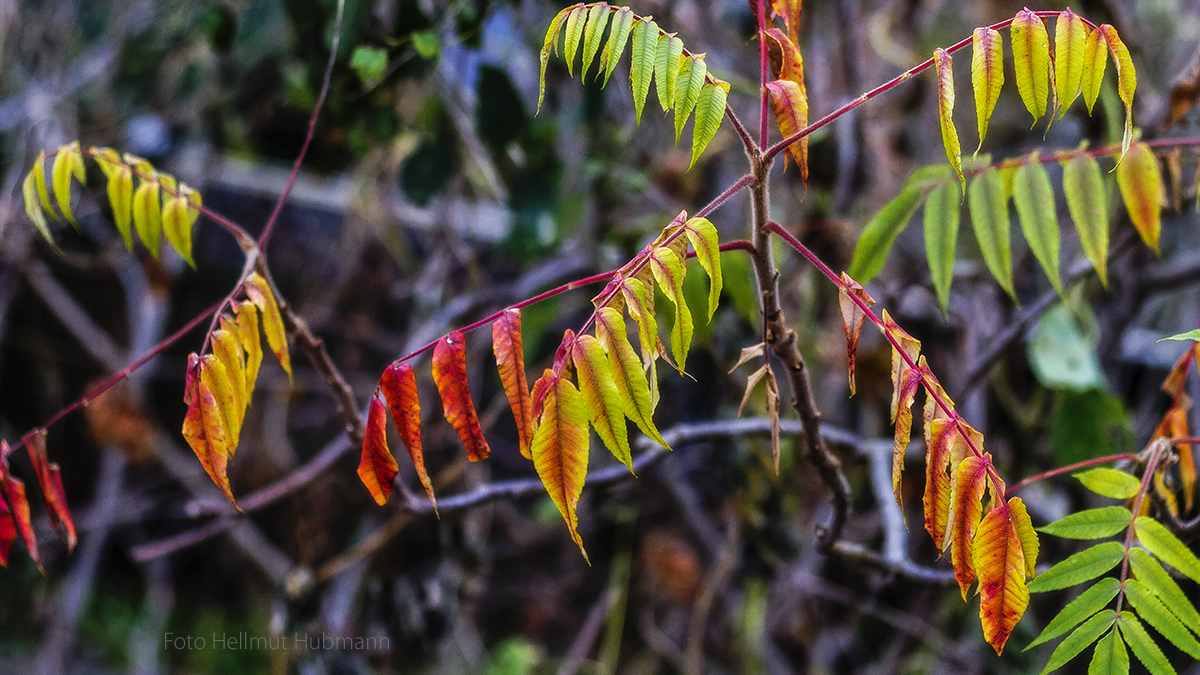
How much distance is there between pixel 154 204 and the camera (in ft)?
1.98

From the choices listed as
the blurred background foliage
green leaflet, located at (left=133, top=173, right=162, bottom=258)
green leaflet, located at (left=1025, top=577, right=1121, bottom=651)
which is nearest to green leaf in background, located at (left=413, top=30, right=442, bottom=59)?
the blurred background foliage

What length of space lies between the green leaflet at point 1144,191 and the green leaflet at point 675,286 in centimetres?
44

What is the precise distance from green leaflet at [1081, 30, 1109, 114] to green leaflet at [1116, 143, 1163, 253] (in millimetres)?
215

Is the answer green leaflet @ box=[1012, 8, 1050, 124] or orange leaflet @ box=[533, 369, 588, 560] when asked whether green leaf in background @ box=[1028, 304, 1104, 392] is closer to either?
green leaflet @ box=[1012, 8, 1050, 124]

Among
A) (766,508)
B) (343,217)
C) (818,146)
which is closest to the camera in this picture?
(818,146)

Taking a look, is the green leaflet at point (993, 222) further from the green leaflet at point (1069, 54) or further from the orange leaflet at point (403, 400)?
the orange leaflet at point (403, 400)

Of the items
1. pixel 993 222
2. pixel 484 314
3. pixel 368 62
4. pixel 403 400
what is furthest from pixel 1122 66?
pixel 484 314

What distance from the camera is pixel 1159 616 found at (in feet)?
1.47

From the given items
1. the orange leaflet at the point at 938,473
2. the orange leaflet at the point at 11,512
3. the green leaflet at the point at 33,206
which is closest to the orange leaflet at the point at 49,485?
the orange leaflet at the point at 11,512

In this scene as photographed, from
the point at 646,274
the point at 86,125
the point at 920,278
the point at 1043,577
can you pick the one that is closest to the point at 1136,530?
the point at 1043,577

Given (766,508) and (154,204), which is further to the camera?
(766,508)

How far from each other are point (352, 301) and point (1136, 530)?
1.87 meters

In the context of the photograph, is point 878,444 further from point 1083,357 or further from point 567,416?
point 567,416

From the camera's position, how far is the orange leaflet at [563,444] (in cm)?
39
